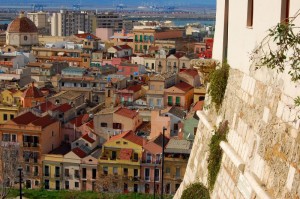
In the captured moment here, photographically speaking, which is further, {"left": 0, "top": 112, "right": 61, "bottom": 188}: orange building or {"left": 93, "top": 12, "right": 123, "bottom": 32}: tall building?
{"left": 93, "top": 12, "right": 123, "bottom": 32}: tall building

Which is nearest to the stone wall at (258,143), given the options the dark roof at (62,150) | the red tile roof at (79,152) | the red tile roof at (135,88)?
the red tile roof at (79,152)

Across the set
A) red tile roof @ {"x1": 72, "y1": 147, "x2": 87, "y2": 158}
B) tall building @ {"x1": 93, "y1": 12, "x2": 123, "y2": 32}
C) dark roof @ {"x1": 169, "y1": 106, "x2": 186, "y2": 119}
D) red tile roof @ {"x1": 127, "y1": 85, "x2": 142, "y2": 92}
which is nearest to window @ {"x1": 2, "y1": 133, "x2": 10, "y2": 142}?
red tile roof @ {"x1": 72, "y1": 147, "x2": 87, "y2": 158}

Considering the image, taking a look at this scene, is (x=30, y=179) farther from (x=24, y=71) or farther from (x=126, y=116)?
(x=24, y=71)

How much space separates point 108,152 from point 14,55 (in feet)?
107

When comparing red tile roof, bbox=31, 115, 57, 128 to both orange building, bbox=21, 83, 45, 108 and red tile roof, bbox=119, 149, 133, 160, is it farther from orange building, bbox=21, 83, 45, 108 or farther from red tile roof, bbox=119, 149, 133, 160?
orange building, bbox=21, 83, 45, 108

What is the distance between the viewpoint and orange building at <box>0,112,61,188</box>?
34.1 metres

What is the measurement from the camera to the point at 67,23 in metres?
118

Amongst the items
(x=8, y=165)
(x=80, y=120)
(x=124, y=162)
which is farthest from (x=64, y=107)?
(x=124, y=162)

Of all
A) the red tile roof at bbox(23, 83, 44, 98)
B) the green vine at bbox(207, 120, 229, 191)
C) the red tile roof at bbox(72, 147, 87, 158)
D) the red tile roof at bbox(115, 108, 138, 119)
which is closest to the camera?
the green vine at bbox(207, 120, 229, 191)

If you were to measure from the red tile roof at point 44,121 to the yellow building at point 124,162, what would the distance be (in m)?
4.07

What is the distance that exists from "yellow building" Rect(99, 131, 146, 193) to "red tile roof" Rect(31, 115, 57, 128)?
13.4 feet

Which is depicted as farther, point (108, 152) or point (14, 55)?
point (14, 55)

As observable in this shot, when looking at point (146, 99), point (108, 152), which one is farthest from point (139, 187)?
point (146, 99)

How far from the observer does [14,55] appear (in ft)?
207
